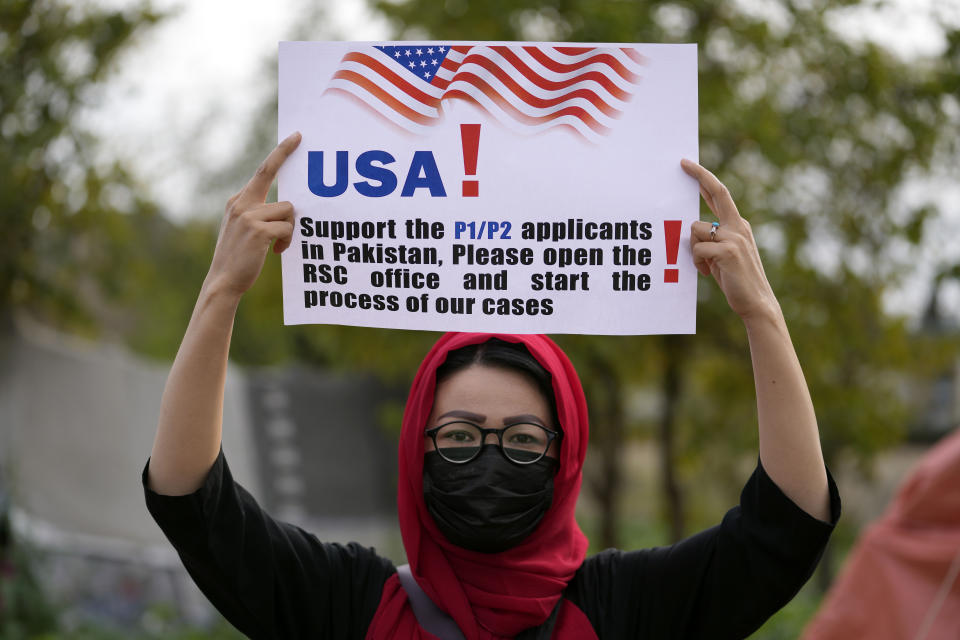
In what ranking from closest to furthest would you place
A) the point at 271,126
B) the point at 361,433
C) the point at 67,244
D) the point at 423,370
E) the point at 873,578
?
the point at 423,370, the point at 873,578, the point at 67,244, the point at 361,433, the point at 271,126

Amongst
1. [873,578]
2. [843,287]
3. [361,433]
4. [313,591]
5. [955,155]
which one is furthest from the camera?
[361,433]

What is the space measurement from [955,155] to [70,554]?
7.33 meters

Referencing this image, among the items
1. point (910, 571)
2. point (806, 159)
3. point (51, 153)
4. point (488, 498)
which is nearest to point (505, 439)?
point (488, 498)

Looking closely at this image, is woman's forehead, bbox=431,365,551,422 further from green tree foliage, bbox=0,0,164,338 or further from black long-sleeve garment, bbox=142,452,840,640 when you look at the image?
green tree foliage, bbox=0,0,164,338

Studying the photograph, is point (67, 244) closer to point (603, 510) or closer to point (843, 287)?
point (603, 510)

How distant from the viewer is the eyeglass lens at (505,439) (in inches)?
84.4

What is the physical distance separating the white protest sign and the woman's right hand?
59mm

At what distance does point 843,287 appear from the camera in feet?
23.6

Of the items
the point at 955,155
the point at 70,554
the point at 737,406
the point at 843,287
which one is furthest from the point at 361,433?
the point at 955,155

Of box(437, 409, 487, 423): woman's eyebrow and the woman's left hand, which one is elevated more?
the woman's left hand

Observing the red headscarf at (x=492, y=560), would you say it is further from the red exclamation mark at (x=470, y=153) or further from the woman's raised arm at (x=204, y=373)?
the woman's raised arm at (x=204, y=373)

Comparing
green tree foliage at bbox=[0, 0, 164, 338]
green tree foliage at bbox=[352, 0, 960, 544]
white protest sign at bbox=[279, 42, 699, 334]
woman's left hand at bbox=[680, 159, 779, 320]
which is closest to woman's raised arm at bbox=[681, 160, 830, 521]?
woman's left hand at bbox=[680, 159, 779, 320]

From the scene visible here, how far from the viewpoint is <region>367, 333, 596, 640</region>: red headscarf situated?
209cm

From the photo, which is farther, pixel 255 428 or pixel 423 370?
pixel 255 428
